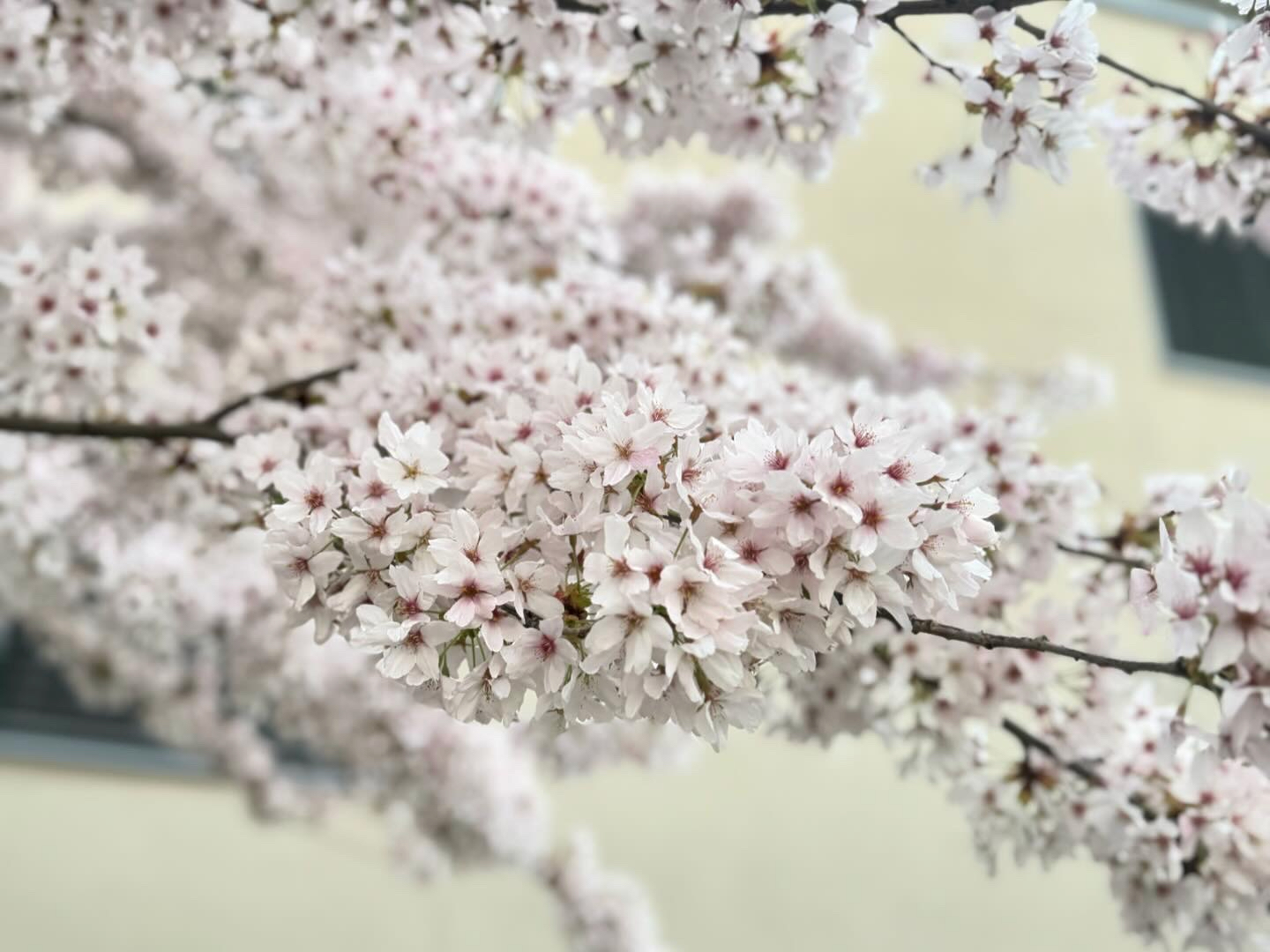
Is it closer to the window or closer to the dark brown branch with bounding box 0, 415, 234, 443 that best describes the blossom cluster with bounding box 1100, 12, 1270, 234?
the dark brown branch with bounding box 0, 415, 234, 443

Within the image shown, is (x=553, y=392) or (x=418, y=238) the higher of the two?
(x=553, y=392)

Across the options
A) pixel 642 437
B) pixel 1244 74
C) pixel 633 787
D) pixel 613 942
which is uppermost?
pixel 1244 74

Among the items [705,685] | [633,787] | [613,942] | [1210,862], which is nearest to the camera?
[705,685]

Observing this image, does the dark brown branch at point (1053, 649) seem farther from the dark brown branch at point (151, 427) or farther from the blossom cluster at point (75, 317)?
the blossom cluster at point (75, 317)

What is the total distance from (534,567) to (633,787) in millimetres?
3833

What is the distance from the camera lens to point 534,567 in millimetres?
901

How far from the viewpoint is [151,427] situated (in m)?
1.52

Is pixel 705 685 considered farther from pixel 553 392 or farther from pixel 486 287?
pixel 486 287

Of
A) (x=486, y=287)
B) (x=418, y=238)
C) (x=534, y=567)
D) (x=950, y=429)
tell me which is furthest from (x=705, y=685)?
(x=418, y=238)

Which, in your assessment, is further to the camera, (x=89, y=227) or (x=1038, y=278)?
(x=1038, y=278)

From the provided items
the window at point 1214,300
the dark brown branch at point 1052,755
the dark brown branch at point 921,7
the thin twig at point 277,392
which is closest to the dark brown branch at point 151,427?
the thin twig at point 277,392

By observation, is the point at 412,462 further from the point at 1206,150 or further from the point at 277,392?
the point at 1206,150

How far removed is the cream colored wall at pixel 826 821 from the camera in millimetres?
3941

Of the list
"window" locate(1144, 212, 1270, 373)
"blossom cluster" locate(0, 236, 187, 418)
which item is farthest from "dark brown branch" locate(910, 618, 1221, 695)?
"window" locate(1144, 212, 1270, 373)
